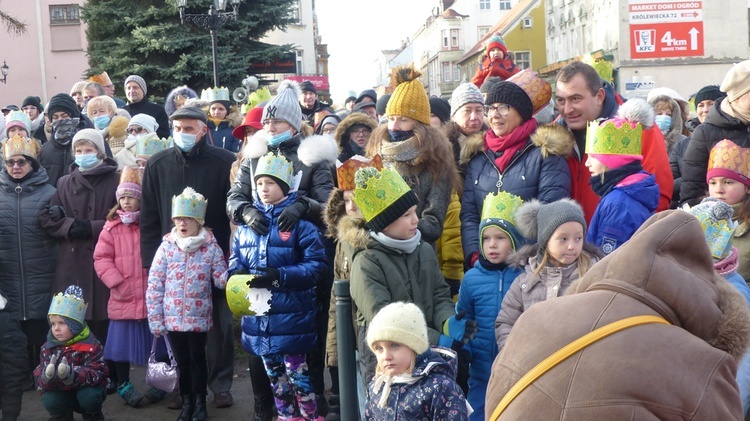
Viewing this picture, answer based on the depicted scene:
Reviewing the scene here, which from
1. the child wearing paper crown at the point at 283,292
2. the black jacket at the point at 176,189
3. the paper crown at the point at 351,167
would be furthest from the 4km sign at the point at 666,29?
the paper crown at the point at 351,167

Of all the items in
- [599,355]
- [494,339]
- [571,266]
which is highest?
[599,355]

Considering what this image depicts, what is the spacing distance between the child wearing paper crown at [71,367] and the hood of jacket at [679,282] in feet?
18.7

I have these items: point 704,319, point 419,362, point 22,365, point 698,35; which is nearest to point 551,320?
point 704,319

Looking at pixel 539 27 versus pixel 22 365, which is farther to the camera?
pixel 539 27

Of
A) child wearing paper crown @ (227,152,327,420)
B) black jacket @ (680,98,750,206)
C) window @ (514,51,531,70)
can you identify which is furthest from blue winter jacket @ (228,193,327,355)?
window @ (514,51,531,70)

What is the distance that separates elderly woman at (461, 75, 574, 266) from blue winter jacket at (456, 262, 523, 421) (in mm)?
522

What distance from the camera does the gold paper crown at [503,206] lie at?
5.07 m

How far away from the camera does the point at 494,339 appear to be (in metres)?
4.96

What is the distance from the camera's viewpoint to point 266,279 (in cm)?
570

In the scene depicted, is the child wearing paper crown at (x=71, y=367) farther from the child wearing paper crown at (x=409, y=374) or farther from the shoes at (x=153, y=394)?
the child wearing paper crown at (x=409, y=374)

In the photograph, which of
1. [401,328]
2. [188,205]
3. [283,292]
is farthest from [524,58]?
[401,328]

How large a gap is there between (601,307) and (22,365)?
6.27m

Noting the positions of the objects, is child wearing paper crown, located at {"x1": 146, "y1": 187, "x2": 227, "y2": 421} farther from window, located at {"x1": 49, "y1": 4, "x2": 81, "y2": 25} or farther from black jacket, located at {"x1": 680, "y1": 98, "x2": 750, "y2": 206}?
window, located at {"x1": 49, "y1": 4, "x2": 81, "y2": 25}

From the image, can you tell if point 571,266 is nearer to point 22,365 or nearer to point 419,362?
point 419,362
